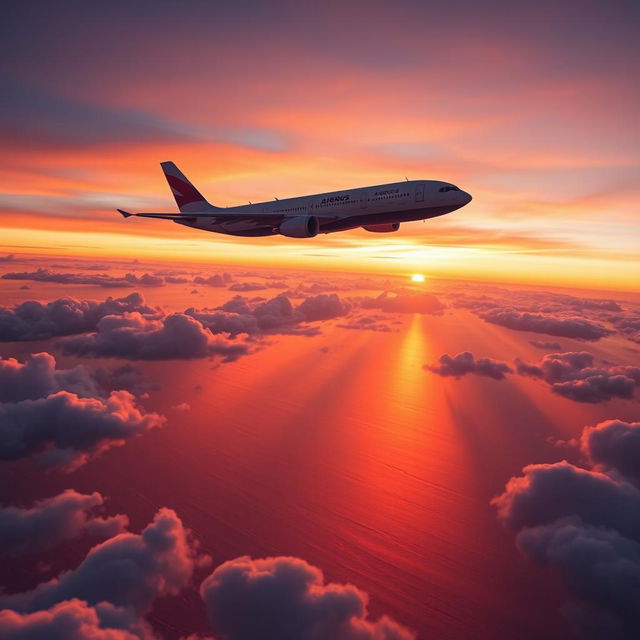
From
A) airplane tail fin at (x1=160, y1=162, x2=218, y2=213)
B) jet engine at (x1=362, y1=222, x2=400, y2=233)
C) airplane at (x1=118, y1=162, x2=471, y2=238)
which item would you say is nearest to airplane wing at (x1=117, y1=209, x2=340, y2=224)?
airplane at (x1=118, y1=162, x2=471, y2=238)

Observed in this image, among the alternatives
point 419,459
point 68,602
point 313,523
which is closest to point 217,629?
point 68,602

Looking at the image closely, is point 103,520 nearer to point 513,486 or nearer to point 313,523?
point 313,523


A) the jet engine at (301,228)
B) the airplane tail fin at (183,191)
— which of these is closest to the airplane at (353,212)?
the jet engine at (301,228)

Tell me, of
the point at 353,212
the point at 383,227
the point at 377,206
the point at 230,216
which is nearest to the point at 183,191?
the point at 230,216

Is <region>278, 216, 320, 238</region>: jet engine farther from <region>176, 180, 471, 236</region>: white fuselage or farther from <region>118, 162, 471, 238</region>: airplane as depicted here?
<region>176, 180, 471, 236</region>: white fuselage

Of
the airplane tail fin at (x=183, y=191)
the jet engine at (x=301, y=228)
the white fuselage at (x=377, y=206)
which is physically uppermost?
the airplane tail fin at (x=183, y=191)

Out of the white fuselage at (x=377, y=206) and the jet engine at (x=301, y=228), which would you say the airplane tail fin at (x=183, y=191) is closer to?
the white fuselage at (x=377, y=206)
